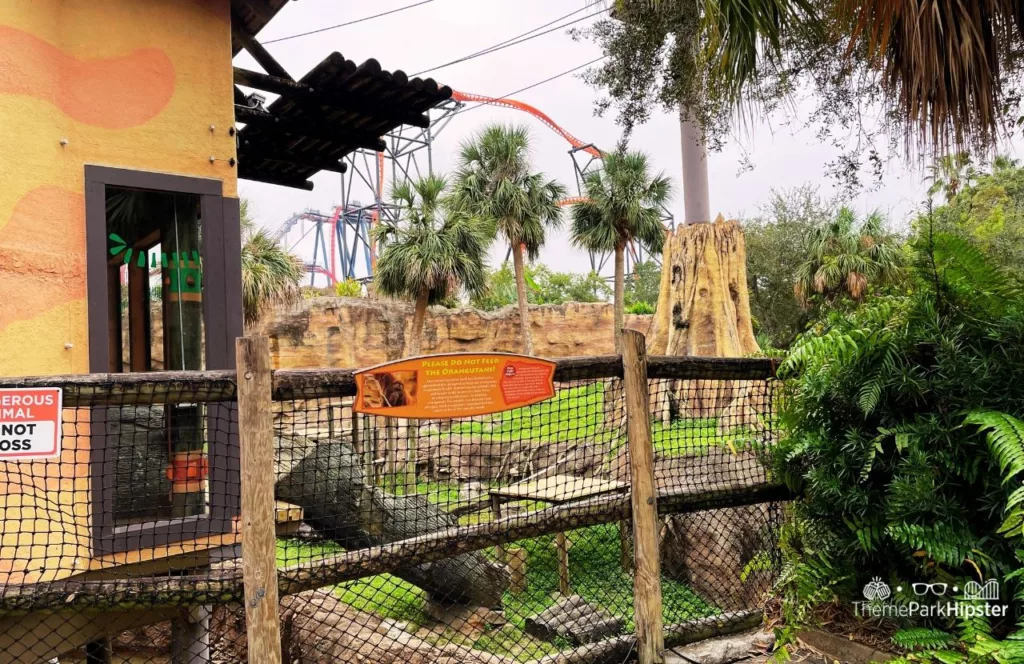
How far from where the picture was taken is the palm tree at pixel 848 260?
20.6m

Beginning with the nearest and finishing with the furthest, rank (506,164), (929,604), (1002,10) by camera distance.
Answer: (929,604), (1002,10), (506,164)

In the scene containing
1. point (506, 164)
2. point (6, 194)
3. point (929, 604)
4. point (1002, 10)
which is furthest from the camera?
point (506, 164)

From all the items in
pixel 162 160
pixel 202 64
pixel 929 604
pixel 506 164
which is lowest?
pixel 929 604

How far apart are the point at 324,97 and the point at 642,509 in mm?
3985

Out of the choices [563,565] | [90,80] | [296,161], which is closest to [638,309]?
[563,565]

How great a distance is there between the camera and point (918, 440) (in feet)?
11.2

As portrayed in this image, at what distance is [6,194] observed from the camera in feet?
13.3

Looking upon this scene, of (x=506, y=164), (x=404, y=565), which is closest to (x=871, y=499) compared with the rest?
(x=404, y=565)

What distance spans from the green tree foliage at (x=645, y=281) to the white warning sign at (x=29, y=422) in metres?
39.7

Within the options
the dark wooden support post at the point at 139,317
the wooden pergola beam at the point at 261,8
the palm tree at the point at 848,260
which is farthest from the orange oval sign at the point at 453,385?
the palm tree at the point at 848,260

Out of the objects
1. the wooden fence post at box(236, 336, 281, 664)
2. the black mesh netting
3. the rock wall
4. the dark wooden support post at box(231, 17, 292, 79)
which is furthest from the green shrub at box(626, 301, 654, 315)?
the wooden fence post at box(236, 336, 281, 664)

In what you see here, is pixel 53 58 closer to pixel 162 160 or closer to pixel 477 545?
pixel 162 160

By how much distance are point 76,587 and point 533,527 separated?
1840 millimetres

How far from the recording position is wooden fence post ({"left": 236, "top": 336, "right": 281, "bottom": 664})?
2.96 meters
